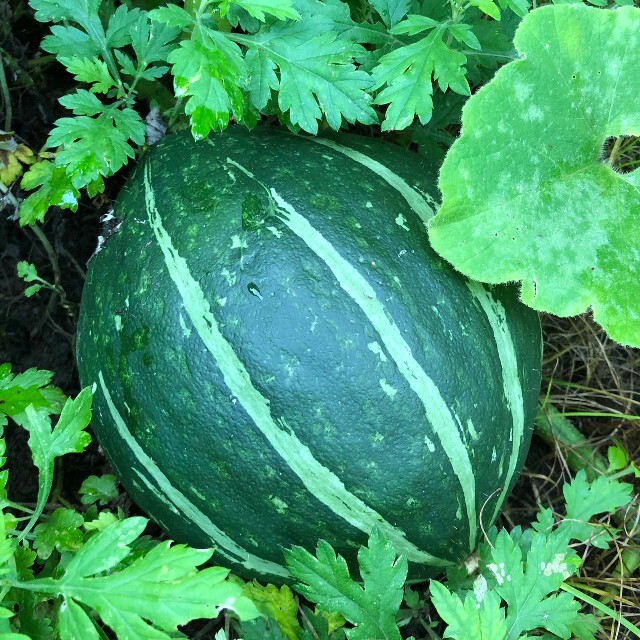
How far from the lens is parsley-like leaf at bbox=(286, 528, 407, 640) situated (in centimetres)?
184

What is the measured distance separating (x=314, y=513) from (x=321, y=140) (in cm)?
106

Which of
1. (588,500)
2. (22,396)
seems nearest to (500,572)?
(588,500)

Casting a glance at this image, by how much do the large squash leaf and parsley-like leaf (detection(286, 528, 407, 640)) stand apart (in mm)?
763

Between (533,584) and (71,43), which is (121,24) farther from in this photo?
(533,584)

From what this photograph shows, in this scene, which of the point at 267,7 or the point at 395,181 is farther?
the point at 395,181

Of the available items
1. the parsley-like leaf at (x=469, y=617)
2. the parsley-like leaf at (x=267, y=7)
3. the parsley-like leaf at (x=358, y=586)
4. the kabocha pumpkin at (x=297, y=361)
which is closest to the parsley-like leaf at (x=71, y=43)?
the kabocha pumpkin at (x=297, y=361)

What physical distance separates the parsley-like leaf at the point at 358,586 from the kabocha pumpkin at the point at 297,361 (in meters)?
0.09

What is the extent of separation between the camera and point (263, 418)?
6.01ft

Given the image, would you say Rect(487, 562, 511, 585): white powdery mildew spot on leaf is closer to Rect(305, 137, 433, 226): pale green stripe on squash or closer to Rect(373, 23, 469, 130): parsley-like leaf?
Rect(305, 137, 433, 226): pale green stripe on squash

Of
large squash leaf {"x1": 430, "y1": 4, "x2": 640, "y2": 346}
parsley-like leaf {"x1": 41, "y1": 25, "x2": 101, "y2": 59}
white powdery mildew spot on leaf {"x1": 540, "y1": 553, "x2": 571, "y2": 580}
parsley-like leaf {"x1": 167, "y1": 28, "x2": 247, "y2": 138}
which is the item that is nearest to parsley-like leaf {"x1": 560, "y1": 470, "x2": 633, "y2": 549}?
white powdery mildew spot on leaf {"x1": 540, "y1": 553, "x2": 571, "y2": 580}

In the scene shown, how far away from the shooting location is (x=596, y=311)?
198 cm

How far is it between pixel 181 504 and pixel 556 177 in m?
1.35

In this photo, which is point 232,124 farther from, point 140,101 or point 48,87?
point 48,87

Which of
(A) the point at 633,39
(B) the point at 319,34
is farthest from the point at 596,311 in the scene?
(B) the point at 319,34
